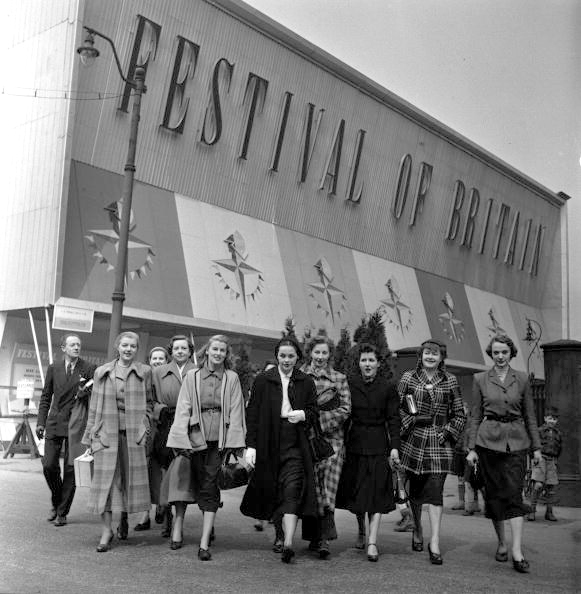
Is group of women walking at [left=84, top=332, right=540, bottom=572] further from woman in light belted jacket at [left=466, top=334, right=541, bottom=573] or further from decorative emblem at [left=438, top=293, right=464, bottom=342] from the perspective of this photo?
decorative emblem at [left=438, top=293, right=464, bottom=342]

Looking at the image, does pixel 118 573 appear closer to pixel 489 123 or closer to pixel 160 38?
pixel 489 123

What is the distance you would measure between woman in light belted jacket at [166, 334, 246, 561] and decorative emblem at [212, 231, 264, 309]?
1888cm

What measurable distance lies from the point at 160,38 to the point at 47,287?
341 inches

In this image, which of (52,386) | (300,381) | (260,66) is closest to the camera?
(300,381)

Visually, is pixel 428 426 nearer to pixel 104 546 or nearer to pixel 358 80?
pixel 104 546

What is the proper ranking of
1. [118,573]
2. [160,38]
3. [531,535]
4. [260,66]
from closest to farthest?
[118,573] → [531,535] → [160,38] → [260,66]

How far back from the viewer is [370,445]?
791cm

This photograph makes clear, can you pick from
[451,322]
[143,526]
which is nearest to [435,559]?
[143,526]

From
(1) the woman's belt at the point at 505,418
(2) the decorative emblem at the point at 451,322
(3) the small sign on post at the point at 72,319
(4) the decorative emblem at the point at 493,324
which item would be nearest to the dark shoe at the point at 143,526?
(1) the woman's belt at the point at 505,418

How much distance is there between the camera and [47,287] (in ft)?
71.5

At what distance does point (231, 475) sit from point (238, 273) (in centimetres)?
1982

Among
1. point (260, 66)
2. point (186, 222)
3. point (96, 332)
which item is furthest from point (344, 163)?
point (96, 332)

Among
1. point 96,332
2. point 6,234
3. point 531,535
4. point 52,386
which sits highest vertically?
point 6,234

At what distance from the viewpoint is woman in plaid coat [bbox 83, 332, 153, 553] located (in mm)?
7637
